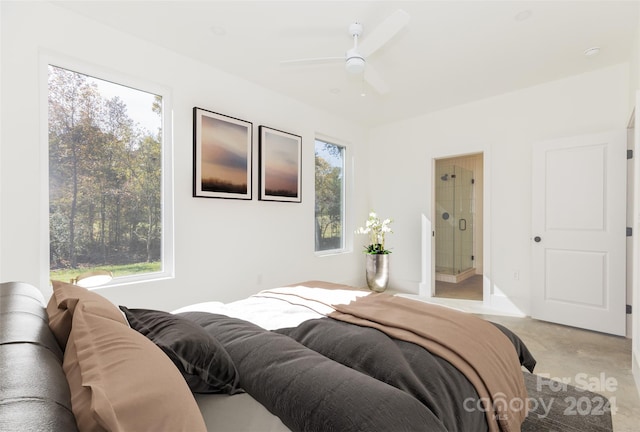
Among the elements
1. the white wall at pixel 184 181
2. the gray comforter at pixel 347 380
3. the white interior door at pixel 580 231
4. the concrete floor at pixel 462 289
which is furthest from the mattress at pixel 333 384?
the concrete floor at pixel 462 289

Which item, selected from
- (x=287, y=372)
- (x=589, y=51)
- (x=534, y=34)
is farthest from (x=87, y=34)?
(x=589, y=51)

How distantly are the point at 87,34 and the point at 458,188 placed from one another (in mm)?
5962

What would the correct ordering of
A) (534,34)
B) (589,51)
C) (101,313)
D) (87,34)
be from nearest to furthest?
(101,313), (87,34), (534,34), (589,51)

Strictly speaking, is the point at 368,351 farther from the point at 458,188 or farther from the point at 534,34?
the point at 458,188

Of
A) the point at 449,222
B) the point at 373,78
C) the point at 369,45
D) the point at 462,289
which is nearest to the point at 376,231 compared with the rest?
the point at 462,289

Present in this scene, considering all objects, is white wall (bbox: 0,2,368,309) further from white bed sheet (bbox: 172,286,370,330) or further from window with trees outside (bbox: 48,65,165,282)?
white bed sheet (bbox: 172,286,370,330)

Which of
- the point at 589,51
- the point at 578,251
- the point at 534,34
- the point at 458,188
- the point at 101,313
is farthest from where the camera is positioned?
the point at 458,188

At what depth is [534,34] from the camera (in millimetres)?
2742

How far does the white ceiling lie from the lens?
2408mm

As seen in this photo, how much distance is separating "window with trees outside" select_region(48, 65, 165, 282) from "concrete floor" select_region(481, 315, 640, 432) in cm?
354

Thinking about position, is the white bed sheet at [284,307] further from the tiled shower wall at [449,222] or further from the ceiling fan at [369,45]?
the tiled shower wall at [449,222]

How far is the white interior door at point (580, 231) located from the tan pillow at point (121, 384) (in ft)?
13.3

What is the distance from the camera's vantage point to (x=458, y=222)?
20.3 ft

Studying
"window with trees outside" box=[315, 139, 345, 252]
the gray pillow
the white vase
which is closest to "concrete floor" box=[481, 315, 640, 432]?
the white vase
